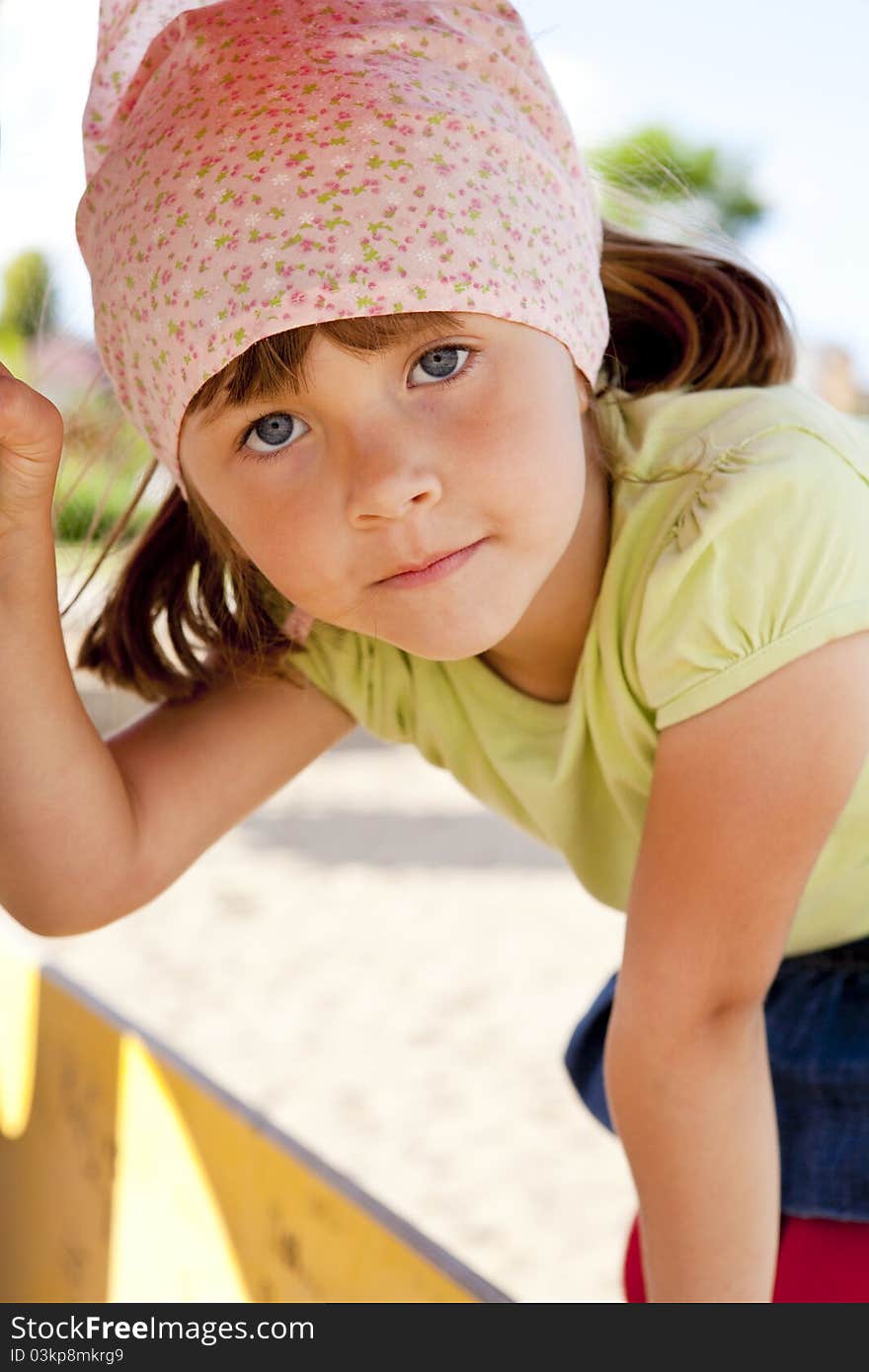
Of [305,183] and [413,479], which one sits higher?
[305,183]

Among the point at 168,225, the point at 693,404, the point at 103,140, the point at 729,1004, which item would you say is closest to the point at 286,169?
the point at 168,225

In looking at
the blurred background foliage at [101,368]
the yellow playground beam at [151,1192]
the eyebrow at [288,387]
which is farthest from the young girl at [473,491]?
the yellow playground beam at [151,1192]

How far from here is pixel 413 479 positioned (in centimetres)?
91

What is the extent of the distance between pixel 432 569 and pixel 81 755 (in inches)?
11.9

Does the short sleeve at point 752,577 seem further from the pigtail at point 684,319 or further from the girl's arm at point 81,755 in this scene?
the girl's arm at point 81,755

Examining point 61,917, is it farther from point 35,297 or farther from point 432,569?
point 35,297

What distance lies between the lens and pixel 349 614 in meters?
1.02

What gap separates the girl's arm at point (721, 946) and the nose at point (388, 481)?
23cm

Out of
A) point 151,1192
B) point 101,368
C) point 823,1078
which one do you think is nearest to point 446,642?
point 101,368

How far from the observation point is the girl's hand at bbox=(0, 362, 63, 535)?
927mm

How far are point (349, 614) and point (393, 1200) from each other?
1.88m

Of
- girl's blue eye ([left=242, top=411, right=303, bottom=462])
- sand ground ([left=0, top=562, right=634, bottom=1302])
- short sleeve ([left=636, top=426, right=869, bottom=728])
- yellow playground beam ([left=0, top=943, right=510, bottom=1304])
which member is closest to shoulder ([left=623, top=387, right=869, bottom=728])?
short sleeve ([left=636, top=426, right=869, bottom=728])

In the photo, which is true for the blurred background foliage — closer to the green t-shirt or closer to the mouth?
the green t-shirt
